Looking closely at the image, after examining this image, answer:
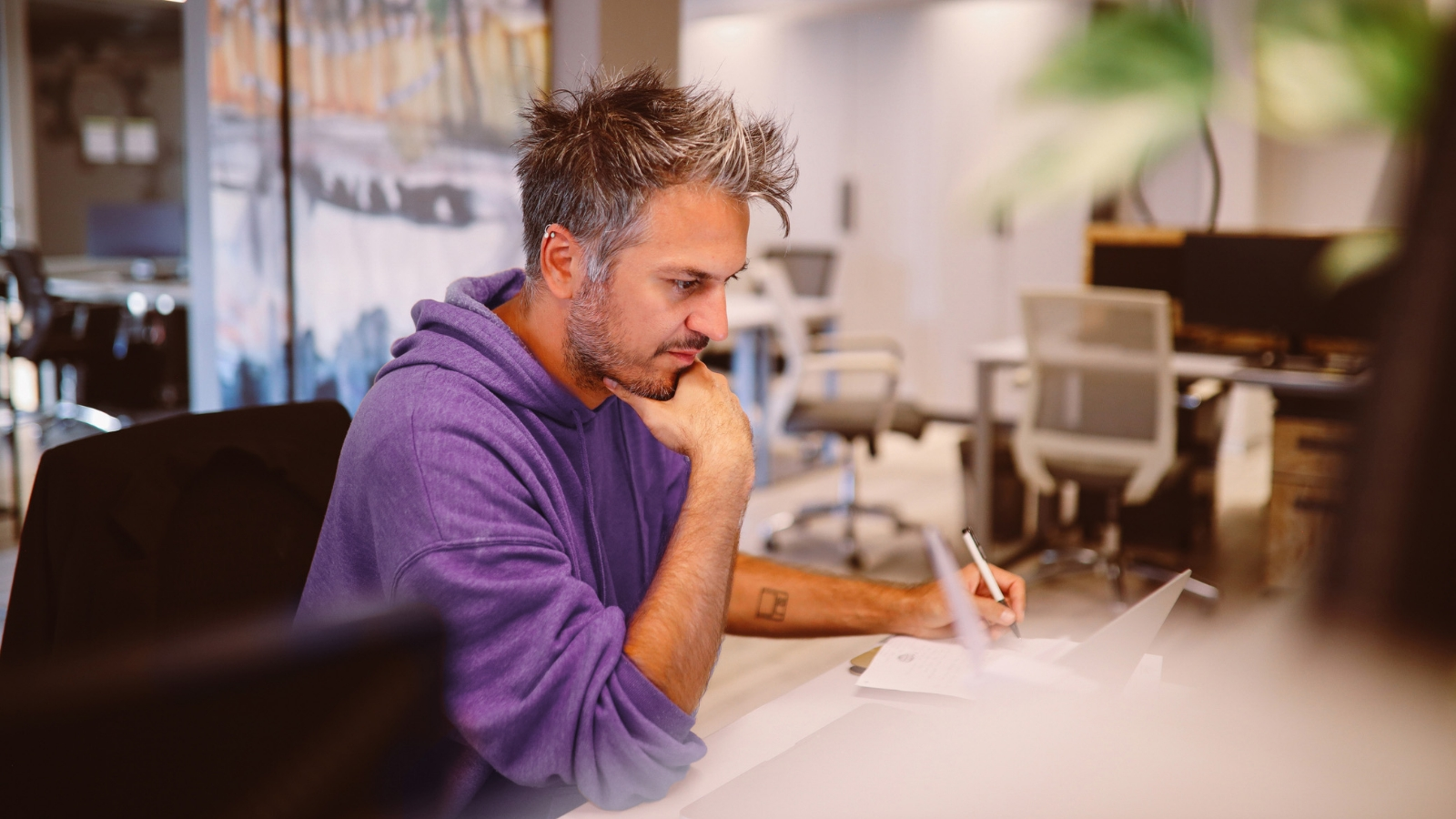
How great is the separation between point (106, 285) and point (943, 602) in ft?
18.8

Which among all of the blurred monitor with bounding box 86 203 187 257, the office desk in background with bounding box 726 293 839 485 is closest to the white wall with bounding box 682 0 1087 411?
the office desk in background with bounding box 726 293 839 485

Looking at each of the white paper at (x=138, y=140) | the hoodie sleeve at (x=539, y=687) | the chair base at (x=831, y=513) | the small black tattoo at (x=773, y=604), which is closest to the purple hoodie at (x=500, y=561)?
the hoodie sleeve at (x=539, y=687)

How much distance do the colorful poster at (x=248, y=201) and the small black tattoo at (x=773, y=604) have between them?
6.53ft

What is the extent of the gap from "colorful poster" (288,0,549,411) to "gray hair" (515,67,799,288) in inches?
72.4

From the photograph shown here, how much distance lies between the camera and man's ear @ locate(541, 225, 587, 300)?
128 cm

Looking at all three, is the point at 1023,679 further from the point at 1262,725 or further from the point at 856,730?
the point at 1262,725

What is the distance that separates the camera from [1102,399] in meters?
3.68

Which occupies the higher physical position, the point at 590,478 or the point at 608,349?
the point at 608,349

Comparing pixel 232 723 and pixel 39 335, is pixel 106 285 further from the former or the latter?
pixel 232 723

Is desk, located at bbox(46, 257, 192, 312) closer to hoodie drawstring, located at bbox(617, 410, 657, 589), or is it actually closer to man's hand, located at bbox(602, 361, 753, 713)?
hoodie drawstring, located at bbox(617, 410, 657, 589)

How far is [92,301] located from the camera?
6.53m

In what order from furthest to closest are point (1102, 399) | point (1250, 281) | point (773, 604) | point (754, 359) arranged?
point (754, 359), point (1250, 281), point (1102, 399), point (773, 604)

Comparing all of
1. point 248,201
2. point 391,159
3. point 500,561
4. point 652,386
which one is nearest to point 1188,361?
point 391,159

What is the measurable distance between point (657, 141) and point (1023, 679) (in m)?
0.65
